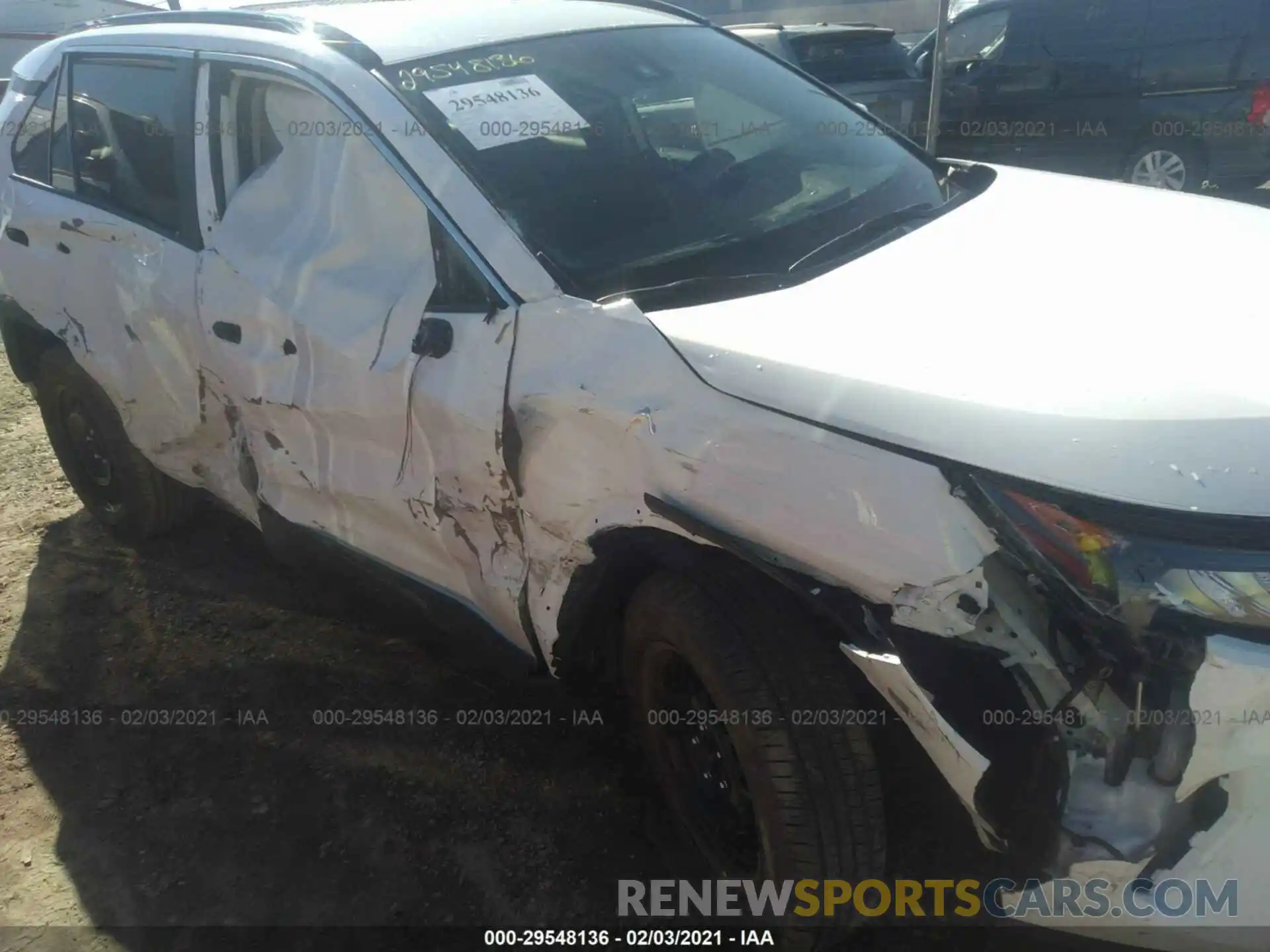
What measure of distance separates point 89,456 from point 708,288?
9.99 feet

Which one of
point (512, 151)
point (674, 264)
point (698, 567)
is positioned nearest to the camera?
point (698, 567)

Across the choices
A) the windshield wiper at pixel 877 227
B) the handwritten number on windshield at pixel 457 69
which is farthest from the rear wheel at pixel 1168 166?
the handwritten number on windshield at pixel 457 69

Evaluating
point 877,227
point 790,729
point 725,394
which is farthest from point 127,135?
point 790,729

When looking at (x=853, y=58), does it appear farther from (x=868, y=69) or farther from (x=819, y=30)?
(x=819, y=30)

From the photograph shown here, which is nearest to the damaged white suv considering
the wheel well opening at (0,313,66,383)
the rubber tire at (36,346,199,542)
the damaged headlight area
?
the damaged headlight area

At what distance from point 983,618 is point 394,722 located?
192cm

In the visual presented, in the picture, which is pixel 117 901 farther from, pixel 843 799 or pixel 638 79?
pixel 638 79

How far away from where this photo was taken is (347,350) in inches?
94.9

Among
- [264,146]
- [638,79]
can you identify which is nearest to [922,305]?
[638,79]

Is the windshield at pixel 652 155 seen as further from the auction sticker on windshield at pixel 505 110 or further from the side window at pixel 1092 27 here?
the side window at pixel 1092 27

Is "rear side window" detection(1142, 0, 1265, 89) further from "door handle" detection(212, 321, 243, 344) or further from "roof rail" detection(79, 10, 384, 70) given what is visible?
"door handle" detection(212, 321, 243, 344)

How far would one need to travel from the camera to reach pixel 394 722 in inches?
115

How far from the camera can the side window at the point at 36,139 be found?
3670mm

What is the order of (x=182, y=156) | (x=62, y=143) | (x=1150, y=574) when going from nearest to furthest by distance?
(x=1150, y=574)
(x=182, y=156)
(x=62, y=143)
